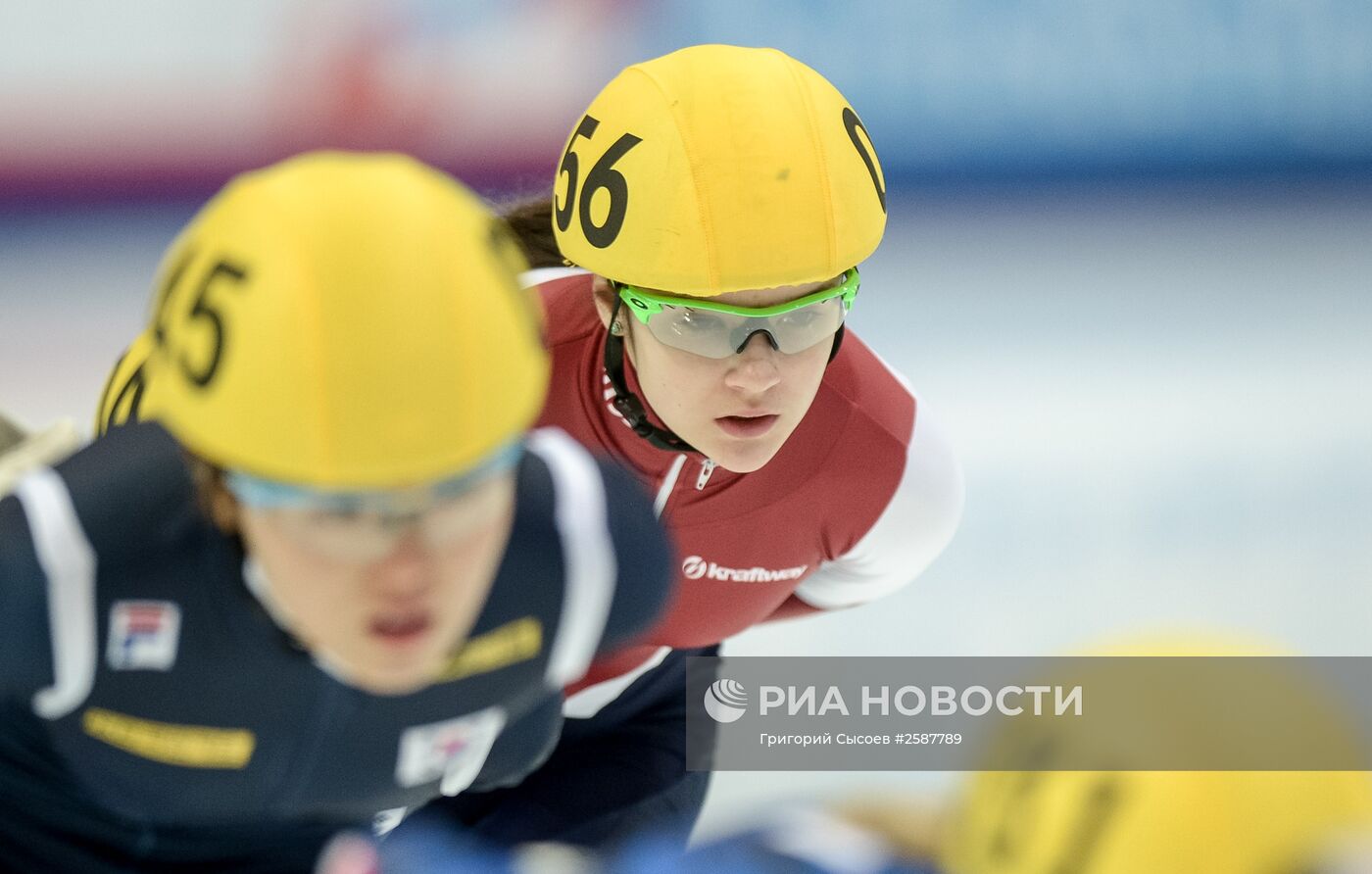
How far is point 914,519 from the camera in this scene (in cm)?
193

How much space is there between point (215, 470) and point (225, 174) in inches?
105

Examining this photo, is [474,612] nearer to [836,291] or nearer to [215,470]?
[215,470]

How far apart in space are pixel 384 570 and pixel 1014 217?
3200 mm

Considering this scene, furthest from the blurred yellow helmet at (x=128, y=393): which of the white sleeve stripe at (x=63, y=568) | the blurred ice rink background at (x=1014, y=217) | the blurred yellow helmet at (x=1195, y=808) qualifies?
the blurred ice rink background at (x=1014, y=217)

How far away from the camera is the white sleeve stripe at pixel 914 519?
1.90 meters

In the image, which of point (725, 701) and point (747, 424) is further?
point (725, 701)

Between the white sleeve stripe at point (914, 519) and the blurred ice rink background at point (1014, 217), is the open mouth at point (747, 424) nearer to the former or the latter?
the white sleeve stripe at point (914, 519)

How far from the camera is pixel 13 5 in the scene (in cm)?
352

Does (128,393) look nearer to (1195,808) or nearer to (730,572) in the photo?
(730,572)

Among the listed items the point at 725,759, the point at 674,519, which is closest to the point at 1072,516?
the point at 725,759

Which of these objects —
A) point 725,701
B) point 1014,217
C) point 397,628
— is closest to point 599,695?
point 725,701

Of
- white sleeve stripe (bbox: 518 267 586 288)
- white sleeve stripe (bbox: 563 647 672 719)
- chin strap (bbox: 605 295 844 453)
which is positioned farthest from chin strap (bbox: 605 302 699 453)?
white sleeve stripe (bbox: 563 647 672 719)

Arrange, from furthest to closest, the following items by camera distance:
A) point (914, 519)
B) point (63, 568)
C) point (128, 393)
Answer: point (914, 519) → point (128, 393) → point (63, 568)

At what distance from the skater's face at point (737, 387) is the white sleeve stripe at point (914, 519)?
0.63ft
